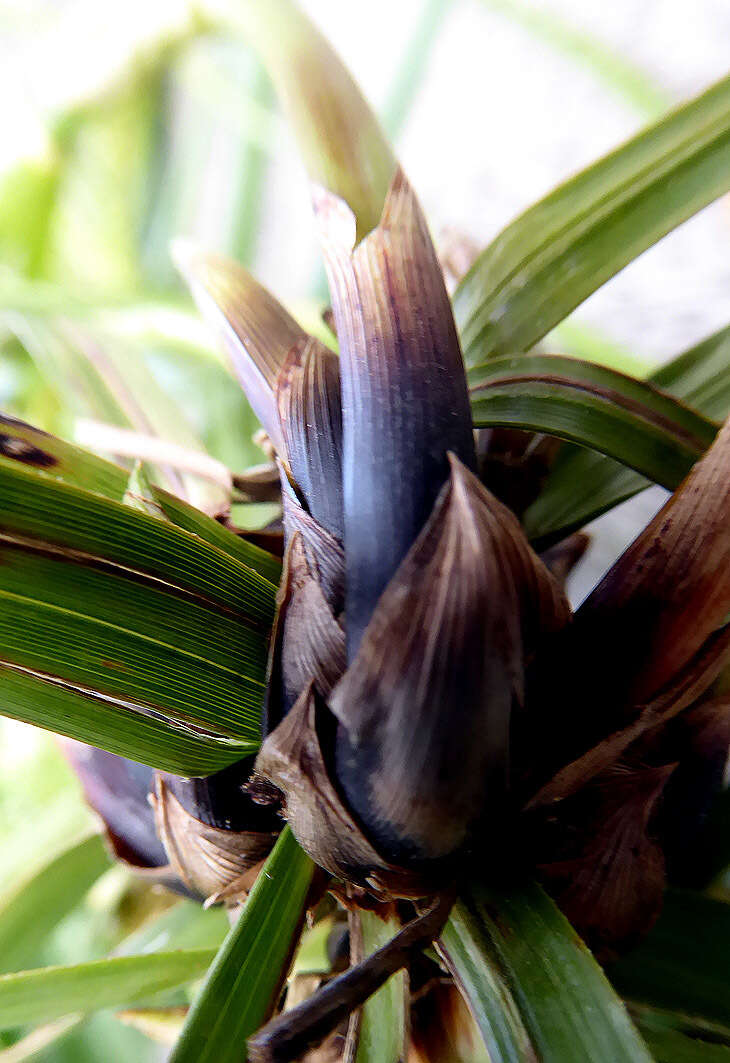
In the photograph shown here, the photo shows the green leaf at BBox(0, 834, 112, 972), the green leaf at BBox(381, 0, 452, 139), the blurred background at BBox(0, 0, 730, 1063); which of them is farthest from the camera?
the green leaf at BBox(381, 0, 452, 139)

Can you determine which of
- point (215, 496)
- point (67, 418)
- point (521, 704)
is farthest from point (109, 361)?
point (521, 704)

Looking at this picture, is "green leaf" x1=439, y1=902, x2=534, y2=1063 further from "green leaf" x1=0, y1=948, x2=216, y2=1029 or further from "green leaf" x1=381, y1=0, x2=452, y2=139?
"green leaf" x1=381, y1=0, x2=452, y2=139

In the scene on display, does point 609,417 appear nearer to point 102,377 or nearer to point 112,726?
point 112,726

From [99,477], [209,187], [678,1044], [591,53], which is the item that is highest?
[209,187]

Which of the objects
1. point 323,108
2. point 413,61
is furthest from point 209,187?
point 323,108

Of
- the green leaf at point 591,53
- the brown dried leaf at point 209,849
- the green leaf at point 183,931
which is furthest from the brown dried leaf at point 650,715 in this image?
the green leaf at point 591,53

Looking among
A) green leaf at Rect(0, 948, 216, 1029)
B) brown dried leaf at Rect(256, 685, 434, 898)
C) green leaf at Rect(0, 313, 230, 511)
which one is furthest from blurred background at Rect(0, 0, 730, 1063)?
brown dried leaf at Rect(256, 685, 434, 898)
